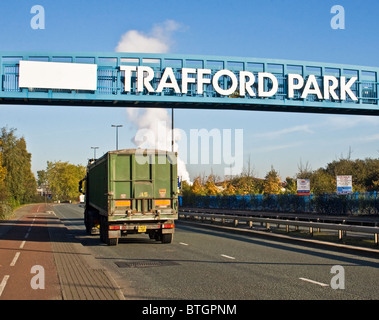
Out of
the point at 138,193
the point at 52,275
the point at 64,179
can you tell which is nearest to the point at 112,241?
the point at 138,193

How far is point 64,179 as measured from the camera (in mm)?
149000

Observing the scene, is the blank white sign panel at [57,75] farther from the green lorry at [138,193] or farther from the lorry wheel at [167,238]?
the lorry wheel at [167,238]

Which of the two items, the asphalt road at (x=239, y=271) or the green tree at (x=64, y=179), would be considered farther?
the green tree at (x=64, y=179)

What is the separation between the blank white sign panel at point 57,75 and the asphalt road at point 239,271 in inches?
479

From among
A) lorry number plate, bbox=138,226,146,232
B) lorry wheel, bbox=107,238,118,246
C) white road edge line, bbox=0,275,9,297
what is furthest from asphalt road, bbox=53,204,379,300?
white road edge line, bbox=0,275,9,297

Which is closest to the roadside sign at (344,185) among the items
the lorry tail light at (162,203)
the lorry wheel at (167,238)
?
the lorry wheel at (167,238)

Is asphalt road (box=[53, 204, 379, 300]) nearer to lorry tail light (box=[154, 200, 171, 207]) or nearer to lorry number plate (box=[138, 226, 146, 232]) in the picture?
lorry number plate (box=[138, 226, 146, 232])

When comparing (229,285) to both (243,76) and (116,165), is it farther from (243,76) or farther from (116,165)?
(243,76)

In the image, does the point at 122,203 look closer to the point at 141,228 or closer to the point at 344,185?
the point at 141,228

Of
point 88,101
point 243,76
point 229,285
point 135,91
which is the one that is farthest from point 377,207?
point 229,285

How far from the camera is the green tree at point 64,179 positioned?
148m

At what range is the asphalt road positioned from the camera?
28.5ft
